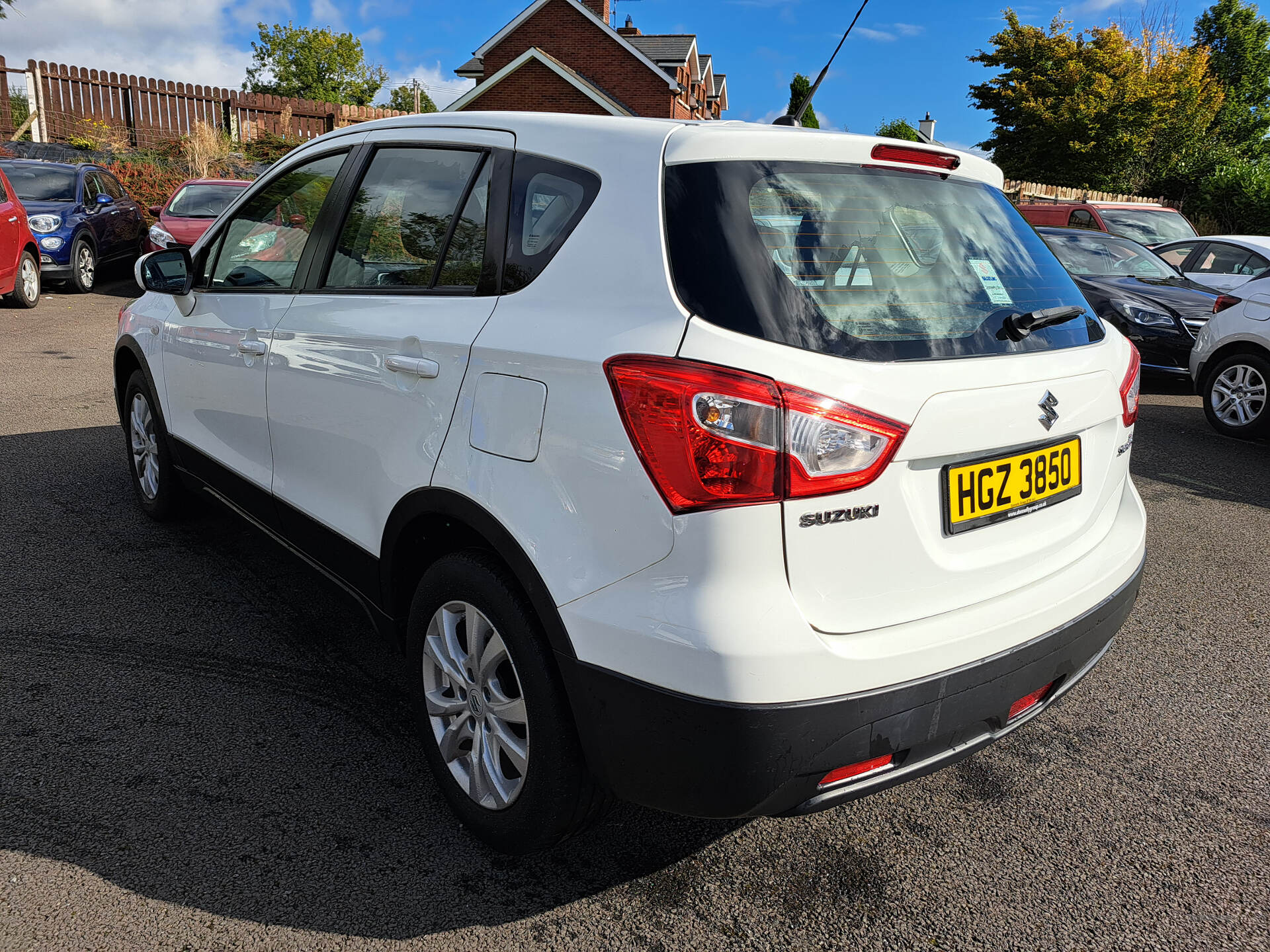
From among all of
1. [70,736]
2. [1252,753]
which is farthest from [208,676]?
[1252,753]

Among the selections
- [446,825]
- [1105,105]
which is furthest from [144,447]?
[1105,105]

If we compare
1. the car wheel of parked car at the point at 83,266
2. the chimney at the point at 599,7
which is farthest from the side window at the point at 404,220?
the chimney at the point at 599,7

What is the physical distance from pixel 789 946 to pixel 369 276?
2.14 meters

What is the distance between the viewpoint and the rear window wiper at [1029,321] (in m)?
2.23

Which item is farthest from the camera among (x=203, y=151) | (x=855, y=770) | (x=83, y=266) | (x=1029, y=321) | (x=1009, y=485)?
(x=203, y=151)

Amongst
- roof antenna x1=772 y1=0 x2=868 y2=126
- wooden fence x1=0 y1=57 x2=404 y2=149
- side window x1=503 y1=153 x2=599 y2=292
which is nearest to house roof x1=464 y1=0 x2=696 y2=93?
wooden fence x1=0 y1=57 x2=404 y2=149

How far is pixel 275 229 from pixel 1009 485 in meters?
2.72

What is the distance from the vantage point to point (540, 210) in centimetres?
233

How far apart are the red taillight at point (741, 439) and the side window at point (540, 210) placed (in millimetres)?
549

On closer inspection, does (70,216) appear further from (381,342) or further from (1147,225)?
(1147,225)

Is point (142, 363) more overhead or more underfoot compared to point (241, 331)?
more underfoot

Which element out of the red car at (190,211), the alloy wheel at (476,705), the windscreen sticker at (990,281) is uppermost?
the red car at (190,211)

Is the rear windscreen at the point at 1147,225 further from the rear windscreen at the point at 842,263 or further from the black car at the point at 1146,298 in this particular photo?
the rear windscreen at the point at 842,263

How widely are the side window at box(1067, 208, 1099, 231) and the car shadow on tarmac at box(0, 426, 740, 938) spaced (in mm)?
13201
